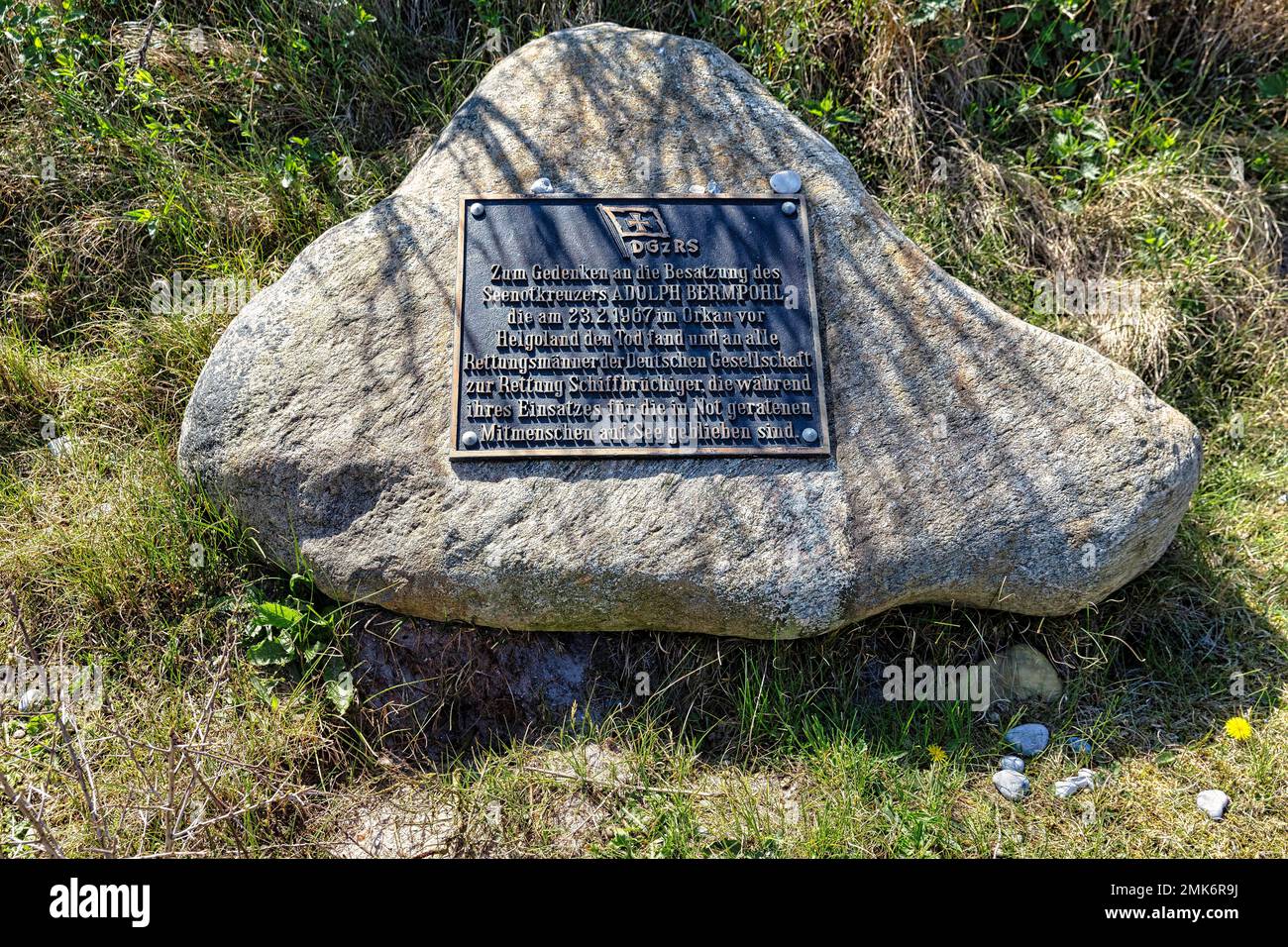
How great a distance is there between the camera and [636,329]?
3234 millimetres

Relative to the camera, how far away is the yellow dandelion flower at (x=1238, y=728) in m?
3.08

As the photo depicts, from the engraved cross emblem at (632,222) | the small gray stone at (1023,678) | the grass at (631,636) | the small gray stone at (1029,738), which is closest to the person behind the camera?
the grass at (631,636)

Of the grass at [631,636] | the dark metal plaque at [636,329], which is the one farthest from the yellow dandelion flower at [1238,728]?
the dark metal plaque at [636,329]

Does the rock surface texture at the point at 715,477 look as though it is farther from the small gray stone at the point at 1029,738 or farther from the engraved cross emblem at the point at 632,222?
the engraved cross emblem at the point at 632,222

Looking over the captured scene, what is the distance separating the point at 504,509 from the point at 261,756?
3.65 ft

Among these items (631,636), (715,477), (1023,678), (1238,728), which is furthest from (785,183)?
(1238,728)

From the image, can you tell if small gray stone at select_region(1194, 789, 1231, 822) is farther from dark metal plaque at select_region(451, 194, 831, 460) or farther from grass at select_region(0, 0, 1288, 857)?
dark metal plaque at select_region(451, 194, 831, 460)

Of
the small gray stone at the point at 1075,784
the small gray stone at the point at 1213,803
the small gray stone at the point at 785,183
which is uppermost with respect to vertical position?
the small gray stone at the point at 785,183

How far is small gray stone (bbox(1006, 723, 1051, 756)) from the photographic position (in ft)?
10.1

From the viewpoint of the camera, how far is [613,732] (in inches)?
121

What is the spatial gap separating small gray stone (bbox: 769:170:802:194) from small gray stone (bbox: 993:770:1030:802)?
2197 mm

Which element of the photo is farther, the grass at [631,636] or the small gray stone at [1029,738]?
the small gray stone at [1029,738]

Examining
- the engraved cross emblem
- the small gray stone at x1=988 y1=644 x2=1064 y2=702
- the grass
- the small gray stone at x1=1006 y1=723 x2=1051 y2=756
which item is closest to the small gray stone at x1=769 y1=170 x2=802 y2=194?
the engraved cross emblem

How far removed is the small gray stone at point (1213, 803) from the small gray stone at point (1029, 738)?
0.47 m
